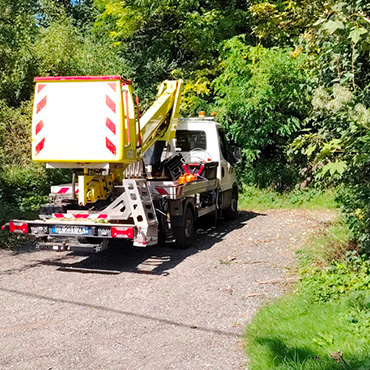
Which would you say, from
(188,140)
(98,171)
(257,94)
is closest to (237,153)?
(188,140)

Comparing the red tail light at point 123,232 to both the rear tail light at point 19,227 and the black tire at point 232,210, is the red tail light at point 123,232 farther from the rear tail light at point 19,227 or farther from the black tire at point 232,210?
the black tire at point 232,210

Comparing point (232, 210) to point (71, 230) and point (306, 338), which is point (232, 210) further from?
point (306, 338)

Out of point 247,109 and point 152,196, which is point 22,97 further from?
point 152,196

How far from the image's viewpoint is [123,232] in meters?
7.58

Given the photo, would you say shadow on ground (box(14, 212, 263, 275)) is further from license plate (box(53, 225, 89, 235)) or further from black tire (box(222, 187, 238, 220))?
black tire (box(222, 187, 238, 220))

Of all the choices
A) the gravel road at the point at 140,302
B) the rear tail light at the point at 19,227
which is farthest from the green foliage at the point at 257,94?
the rear tail light at the point at 19,227

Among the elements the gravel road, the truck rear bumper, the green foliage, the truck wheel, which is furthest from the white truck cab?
the truck rear bumper

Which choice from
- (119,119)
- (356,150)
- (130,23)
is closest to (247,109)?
(130,23)

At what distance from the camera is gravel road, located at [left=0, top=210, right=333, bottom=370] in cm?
485

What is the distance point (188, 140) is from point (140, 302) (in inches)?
240

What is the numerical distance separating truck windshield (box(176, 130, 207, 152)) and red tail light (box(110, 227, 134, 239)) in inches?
186

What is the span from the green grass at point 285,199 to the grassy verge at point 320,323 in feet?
24.6

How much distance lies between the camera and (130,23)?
18.3m

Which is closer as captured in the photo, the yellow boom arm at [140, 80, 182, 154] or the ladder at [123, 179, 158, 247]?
the ladder at [123, 179, 158, 247]
